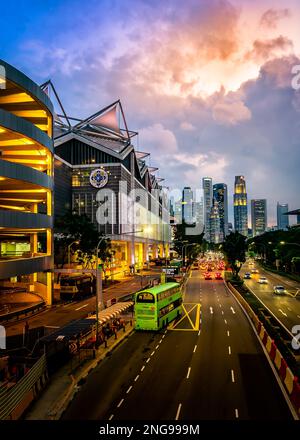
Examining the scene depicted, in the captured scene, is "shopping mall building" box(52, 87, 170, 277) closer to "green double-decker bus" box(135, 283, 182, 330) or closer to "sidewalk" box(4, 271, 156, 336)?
"sidewalk" box(4, 271, 156, 336)

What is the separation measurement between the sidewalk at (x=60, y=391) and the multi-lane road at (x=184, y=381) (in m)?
0.43

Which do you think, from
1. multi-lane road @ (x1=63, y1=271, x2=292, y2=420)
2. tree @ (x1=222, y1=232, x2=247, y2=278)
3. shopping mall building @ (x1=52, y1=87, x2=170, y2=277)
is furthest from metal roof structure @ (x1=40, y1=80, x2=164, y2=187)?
multi-lane road @ (x1=63, y1=271, x2=292, y2=420)

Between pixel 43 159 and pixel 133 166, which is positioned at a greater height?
pixel 133 166

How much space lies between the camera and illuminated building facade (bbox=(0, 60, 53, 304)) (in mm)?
38625

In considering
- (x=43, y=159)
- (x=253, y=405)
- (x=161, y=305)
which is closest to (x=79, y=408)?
(x=253, y=405)

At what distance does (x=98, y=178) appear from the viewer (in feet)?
350

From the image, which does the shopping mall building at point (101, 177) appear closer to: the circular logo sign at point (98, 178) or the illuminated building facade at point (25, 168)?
the circular logo sign at point (98, 178)

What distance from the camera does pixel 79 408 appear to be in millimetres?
16672

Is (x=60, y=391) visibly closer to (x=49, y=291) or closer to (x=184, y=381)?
(x=184, y=381)

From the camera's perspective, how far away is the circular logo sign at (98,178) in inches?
4183

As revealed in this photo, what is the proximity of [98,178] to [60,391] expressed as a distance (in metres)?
91.6
